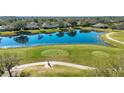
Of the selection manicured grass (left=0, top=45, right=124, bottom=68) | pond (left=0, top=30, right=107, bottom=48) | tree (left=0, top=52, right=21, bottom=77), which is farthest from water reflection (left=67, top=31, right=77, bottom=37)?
tree (left=0, top=52, right=21, bottom=77)

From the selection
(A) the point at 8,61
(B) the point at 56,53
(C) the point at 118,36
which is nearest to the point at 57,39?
(B) the point at 56,53

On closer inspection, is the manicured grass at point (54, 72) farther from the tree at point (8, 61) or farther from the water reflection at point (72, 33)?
the water reflection at point (72, 33)

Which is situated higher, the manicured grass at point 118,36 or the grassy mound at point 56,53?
the manicured grass at point 118,36

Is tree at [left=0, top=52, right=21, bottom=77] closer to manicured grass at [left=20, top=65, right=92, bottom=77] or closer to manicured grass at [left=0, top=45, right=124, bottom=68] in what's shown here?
manicured grass at [left=0, top=45, right=124, bottom=68]

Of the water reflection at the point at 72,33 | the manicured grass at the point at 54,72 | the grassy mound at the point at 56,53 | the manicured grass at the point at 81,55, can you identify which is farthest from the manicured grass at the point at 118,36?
the grassy mound at the point at 56,53
